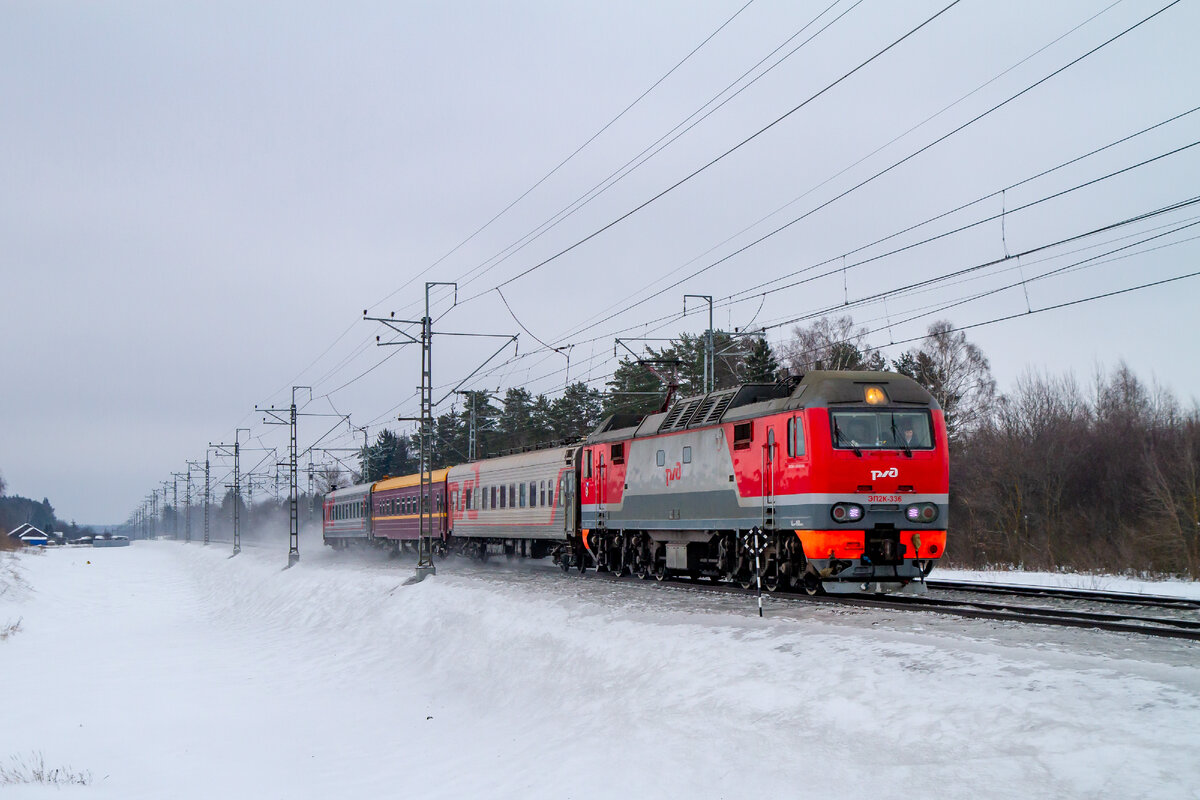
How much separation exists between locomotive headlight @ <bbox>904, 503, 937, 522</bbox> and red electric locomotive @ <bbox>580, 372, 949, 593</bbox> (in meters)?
0.02

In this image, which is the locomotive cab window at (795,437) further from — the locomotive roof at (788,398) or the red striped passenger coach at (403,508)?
the red striped passenger coach at (403,508)

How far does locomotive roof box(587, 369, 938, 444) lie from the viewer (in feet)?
61.6

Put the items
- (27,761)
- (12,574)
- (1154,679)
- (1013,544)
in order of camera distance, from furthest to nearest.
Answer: (12,574) < (1013,544) < (27,761) < (1154,679)

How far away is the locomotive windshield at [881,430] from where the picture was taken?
60.7ft

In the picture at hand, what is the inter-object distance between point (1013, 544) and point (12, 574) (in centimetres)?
4762

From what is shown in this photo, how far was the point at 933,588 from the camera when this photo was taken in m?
22.5

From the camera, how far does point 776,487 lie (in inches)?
765

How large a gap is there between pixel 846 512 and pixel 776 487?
67.7 inches

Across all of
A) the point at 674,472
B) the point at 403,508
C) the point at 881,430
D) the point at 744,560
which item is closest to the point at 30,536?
the point at 403,508

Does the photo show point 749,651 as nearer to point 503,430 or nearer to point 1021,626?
point 1021,626

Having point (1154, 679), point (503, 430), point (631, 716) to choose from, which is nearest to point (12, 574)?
point (503, 430)

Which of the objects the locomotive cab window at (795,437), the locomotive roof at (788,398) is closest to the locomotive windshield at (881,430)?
the locomotive roof at (788,398)

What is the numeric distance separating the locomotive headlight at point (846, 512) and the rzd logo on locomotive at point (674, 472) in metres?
6.00

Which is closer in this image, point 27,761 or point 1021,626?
point 1021,626
